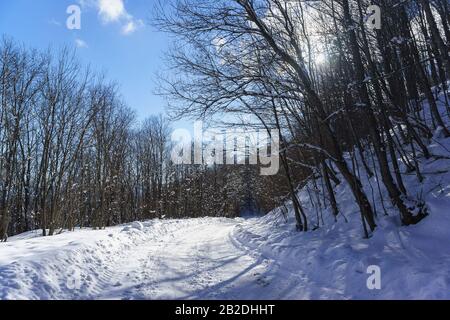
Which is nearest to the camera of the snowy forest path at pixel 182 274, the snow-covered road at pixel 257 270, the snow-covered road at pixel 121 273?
the snow-covered road at pixel 257 270

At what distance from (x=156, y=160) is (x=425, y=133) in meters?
35.6

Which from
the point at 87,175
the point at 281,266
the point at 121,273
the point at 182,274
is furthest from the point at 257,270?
the point at 87,175

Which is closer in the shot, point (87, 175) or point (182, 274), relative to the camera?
point (182, 274)

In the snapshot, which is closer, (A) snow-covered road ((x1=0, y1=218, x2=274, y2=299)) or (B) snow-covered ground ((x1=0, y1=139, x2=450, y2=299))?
(B) snow-covered ground ((x1=0, y1=139, x2=450, y2=299))

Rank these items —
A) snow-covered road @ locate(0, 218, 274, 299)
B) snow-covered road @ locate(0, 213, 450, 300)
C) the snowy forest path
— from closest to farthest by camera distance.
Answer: snow-covered road @ locate(0, 213, 450, 300) → snow-covered road @ locate(0, 218, 274, 299) → the snowy forest path

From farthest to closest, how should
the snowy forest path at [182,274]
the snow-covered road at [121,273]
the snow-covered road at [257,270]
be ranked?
1. the snowy forest path at [182,274]
2. the snow-covered road at [121,273]
3. the snow-covered road at [257,270]

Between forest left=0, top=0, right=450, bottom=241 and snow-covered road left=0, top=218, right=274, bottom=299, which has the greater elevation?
forest left=0, top=0, right=450, bottom=241

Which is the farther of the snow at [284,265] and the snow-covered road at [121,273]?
the snow-covered road at [121,273]

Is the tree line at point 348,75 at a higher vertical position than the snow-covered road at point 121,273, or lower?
higher

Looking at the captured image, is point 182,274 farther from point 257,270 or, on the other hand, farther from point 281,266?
point 281,266

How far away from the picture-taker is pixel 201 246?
492 inches

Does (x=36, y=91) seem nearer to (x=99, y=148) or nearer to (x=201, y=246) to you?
(x=99, y=148)

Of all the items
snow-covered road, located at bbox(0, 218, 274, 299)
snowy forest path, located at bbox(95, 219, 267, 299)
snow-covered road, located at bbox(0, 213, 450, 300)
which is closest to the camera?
snow-covered road, located at bbox(0, 213, 450, 300)

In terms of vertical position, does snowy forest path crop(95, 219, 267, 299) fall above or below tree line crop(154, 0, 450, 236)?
below
